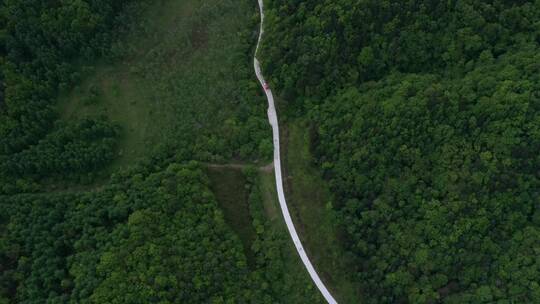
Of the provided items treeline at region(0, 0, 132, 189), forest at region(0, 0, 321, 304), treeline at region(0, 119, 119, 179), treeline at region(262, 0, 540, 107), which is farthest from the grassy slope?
treeline at region(262, 0, 540, 107)

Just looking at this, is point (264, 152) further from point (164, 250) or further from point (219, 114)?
point (164, 250)

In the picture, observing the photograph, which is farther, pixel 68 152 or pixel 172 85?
pixel 172 85

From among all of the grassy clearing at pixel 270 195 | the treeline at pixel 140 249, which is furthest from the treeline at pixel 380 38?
the treeline at pixel 140 249

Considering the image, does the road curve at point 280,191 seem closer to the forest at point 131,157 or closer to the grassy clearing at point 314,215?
the grassy clearing at point 314,215

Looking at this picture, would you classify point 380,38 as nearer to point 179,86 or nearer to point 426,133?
point 426,133

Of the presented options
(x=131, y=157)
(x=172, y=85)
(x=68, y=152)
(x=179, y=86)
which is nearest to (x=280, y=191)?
(x=131, y=157)
